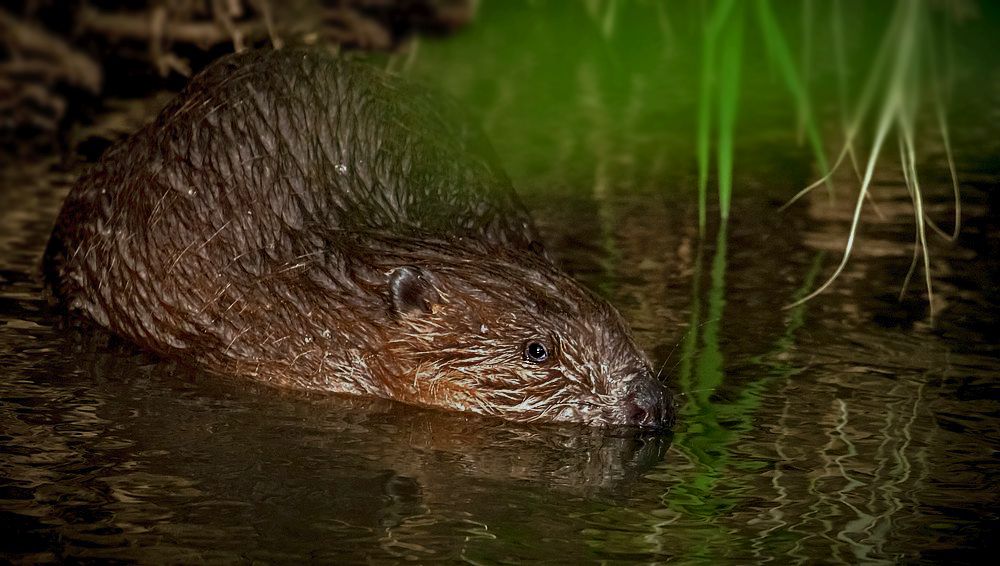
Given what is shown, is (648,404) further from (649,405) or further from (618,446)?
(618,446)

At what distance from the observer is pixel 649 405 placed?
4.57 meters

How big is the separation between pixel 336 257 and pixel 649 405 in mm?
1112

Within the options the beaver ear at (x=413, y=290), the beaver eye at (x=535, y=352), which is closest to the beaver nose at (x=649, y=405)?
the beaver eye at (x=535, y=352)

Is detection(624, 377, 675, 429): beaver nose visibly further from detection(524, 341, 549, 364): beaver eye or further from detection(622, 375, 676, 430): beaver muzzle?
detection(524, 341, 549, 364): beaver eye

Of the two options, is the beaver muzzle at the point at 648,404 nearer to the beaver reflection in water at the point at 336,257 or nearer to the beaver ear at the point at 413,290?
the beaver reflection in water at the point at 336,257

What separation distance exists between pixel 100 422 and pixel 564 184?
3.40 m

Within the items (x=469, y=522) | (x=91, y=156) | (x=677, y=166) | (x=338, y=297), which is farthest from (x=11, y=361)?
(x=677, y=166)

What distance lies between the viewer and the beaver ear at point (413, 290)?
4.78 meters

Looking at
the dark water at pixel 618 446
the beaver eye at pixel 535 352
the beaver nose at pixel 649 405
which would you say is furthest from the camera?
the beaver eye at pixel 535 352

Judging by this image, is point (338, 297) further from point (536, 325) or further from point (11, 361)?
point (11, 361)

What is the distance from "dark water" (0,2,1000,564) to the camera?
3639mm

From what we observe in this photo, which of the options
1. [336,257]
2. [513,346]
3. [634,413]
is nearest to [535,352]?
[513,346]

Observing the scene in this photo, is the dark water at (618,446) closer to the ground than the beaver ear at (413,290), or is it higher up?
closer to the ground

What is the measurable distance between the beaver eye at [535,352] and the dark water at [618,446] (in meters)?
0.23
